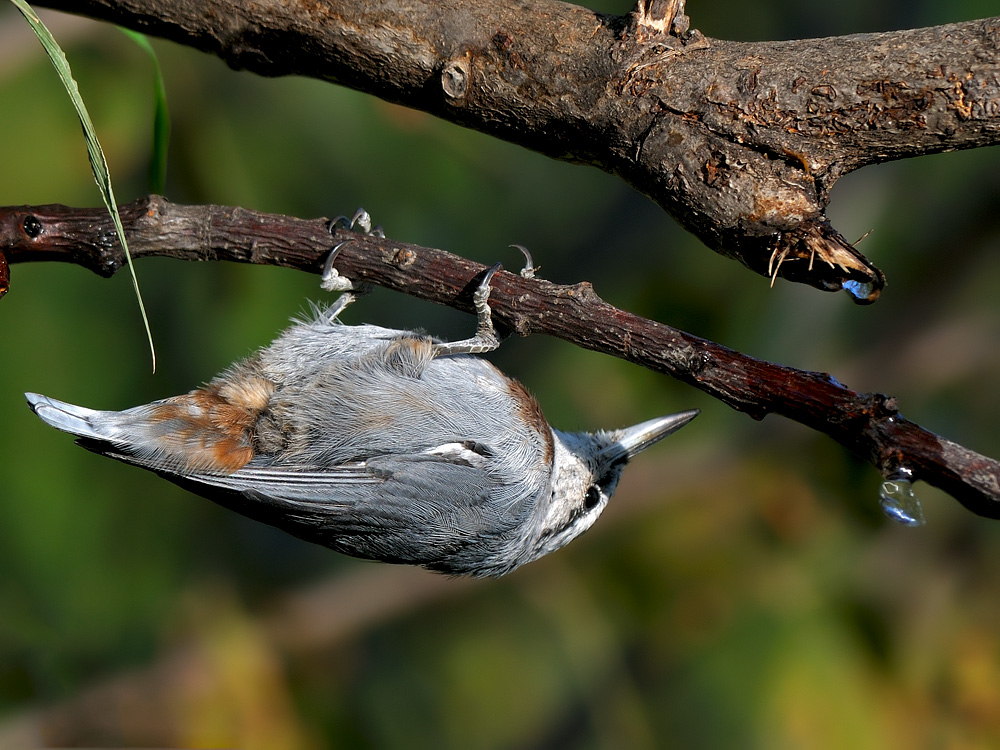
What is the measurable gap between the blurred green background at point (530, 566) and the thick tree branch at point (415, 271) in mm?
2140

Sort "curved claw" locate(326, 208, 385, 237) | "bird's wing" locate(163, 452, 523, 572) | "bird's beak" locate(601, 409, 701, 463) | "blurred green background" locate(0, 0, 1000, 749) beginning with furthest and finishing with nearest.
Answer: "blurred green background" locate(0, 0, 1000, 749) < "bird's beak" locate(601, 409, 701, 463) < "bird's wing" locate(163, 452, 523, 572) < "curved claw" locate(326, 208, 385, 237)

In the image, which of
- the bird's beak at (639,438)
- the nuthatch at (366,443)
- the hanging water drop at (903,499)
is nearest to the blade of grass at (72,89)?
the nuthatch at (366,443)

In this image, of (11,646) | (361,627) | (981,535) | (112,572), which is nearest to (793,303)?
(981,535)

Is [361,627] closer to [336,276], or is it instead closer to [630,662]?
[630,662]

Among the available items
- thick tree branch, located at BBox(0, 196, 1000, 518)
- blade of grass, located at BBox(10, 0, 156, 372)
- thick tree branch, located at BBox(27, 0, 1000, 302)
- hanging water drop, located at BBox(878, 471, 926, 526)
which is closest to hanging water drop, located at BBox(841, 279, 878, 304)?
thick tree branch, located at BBox(27, 0, 1000, 302)

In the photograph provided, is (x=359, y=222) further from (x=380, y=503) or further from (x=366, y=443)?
(x=380, y=503)

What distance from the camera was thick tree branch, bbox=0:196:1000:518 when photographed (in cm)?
119

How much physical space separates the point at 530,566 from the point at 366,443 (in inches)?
98.4

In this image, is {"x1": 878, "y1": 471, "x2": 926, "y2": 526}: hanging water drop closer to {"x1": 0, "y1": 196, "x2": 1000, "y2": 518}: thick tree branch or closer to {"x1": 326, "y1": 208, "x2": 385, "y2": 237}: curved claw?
{"x1": 0, "y1": 196, "x2": 1000, "y2": 518}: thick tree branch

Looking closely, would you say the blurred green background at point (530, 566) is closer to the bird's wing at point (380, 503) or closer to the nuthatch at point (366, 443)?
the nuthatch at point (366, 443)

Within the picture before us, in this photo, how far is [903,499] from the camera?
1050mm

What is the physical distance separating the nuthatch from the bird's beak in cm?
15

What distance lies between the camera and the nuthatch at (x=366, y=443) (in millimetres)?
1562

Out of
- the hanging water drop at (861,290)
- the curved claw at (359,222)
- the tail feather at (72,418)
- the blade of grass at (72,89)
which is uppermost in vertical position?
the blade of grass at (72,89)
